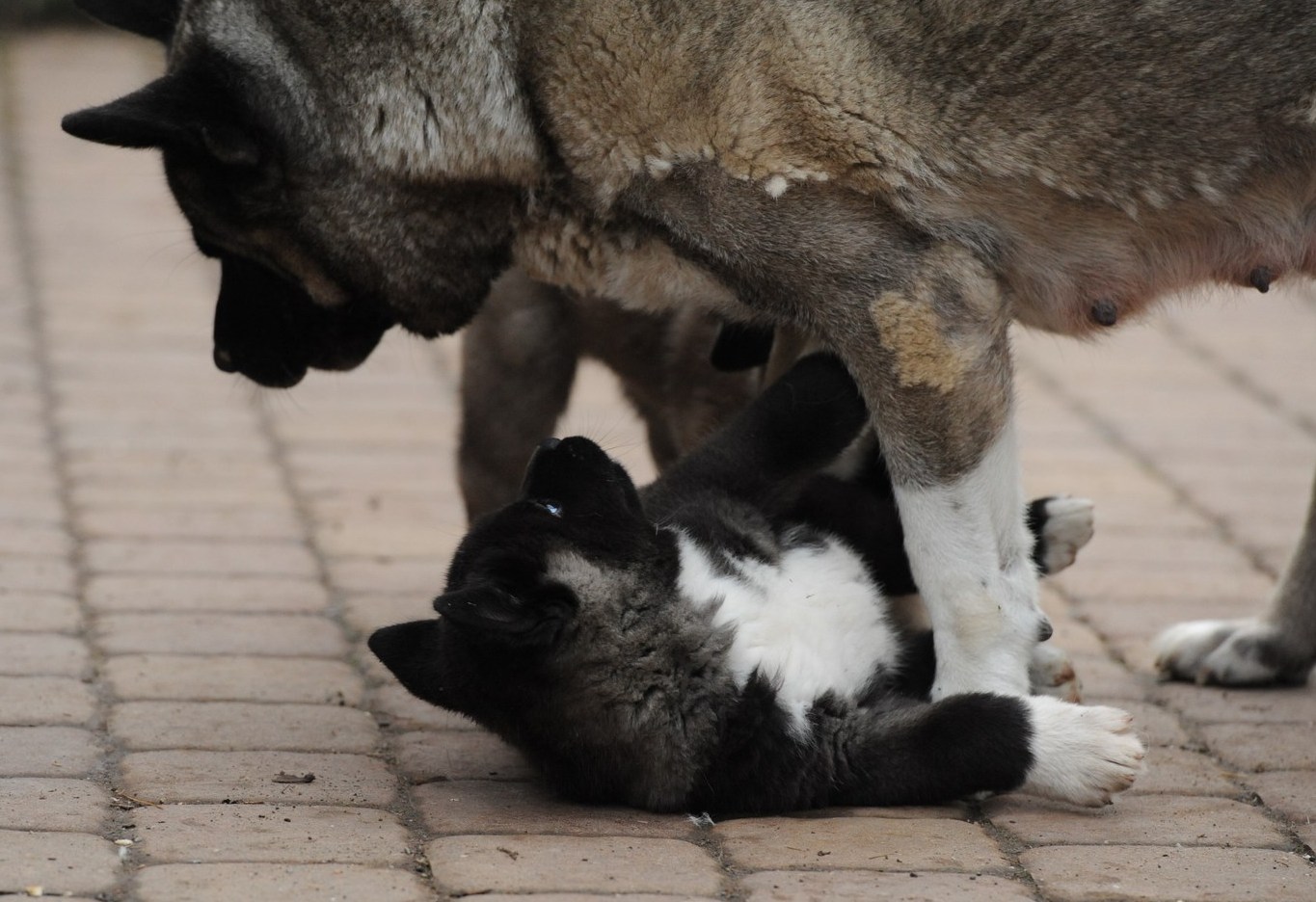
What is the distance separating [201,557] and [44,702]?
1.14 meters

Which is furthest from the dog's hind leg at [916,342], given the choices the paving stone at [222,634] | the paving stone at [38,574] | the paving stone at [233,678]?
the paving stone at [38,574]

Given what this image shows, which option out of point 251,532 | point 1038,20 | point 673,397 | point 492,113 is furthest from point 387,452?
point 1038,20

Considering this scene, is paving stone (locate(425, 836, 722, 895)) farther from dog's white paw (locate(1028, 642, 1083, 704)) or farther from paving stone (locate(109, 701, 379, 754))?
dog's white paw (locate(1028, 642, 1083, 704))

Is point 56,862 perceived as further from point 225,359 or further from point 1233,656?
point 1233,656

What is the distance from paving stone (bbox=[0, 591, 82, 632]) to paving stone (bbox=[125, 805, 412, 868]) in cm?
117

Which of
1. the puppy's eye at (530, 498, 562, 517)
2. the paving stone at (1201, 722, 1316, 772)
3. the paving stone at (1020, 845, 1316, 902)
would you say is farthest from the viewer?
the paving stone at (1201, 722, 1316, 772)

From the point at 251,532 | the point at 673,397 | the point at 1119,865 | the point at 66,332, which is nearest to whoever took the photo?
the point at 1119,865

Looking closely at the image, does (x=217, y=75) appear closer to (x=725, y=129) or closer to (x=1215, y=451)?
(x=725, y=129)

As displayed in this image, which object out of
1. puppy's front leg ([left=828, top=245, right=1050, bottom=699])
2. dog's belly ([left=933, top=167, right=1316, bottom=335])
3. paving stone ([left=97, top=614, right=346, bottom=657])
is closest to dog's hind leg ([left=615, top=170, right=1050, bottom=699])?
puppy's front leg ([left=828, top=245, right=1050, bottom=699])

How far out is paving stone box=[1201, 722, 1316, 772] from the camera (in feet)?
13.3

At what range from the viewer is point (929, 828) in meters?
3.56

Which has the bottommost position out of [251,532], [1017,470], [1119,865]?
[251,532]

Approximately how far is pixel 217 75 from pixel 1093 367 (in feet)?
14.8

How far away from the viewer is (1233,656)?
460 centimetres
